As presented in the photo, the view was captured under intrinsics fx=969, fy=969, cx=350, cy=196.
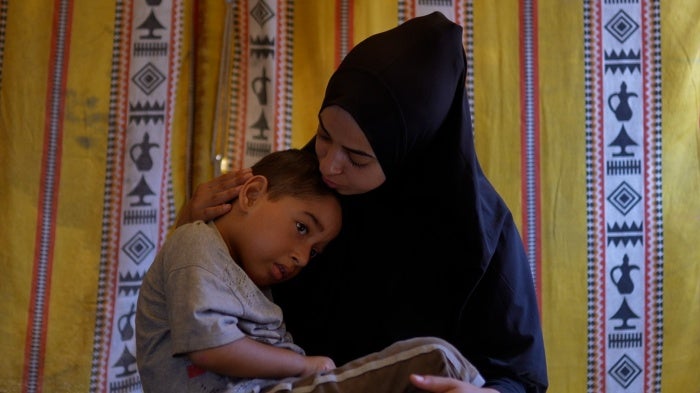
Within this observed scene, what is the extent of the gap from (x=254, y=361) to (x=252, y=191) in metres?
0.33

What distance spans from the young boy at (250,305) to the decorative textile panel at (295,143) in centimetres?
92

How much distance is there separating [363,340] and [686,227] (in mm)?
1317

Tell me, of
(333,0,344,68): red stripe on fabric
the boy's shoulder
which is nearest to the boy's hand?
the boy's shoulder

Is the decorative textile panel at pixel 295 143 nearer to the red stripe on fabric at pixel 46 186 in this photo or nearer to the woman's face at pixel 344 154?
→ the red stripe on fabric at pixel 46 186

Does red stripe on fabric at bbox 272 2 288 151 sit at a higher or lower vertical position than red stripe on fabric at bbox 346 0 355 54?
lower

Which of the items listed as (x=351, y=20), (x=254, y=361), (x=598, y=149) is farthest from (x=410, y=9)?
(x=254, y=361)

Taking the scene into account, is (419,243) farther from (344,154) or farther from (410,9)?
(410,9)

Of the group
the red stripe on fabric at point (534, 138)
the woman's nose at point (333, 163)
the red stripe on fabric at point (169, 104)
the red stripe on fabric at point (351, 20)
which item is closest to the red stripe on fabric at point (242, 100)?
the red stripe on fabric at point (169, 104)

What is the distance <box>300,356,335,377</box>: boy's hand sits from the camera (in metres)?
1.58

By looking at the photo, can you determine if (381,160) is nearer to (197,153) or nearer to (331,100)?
(331,100)

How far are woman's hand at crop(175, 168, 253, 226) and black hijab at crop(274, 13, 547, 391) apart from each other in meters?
0.21

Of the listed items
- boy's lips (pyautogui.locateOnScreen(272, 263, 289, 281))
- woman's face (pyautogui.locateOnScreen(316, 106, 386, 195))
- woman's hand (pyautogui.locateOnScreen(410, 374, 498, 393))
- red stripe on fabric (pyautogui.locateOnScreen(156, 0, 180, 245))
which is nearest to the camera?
woman's hand (pyautogui.locateOnScreen(410, 374, 498, 393))

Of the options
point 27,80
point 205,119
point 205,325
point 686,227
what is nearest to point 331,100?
point 205,325

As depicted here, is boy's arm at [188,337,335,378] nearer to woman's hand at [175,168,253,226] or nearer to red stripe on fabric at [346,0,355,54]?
woman's hand at [175,168,253,226]
